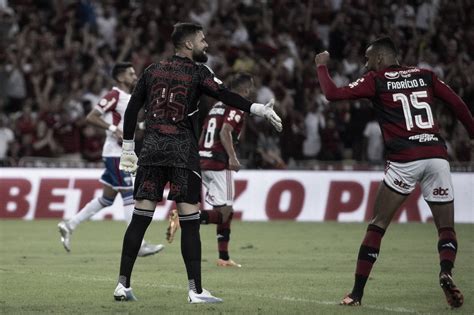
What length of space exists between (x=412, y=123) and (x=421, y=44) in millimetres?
16225

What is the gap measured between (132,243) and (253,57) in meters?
16.7

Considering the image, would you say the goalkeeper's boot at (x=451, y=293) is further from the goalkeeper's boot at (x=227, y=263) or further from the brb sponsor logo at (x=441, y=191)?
Answer: the goalkeeper's boot at (x=227, y=263)

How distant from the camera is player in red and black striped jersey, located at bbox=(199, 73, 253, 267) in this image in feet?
47.5

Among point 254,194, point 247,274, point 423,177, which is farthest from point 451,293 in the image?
point 254,194

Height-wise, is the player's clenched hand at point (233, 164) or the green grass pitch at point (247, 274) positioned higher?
the player's clenched hand at point (233, 164)

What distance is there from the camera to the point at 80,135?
80.4 ft

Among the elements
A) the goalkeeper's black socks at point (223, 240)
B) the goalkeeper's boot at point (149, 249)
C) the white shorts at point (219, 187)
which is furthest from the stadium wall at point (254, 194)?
the goalkeeper's black socks at point (223, 240)

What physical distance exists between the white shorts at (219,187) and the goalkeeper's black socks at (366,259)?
198 inches

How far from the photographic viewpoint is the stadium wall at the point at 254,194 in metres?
23.4

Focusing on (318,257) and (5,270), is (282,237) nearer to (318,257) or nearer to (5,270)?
(318,257)

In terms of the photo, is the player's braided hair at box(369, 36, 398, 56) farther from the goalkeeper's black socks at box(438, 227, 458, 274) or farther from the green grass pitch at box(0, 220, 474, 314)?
the green grass pitch at box(0, 220, 474, 314)

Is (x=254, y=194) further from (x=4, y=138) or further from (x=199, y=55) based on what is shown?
(x=199, y=55)

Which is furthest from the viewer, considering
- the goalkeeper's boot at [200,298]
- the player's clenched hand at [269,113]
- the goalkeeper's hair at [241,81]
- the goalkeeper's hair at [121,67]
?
the goalkeeper's hair at [121,67]

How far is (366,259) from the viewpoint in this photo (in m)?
9.98
